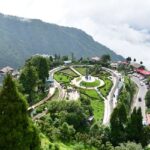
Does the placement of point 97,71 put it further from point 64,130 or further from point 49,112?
point 64,130

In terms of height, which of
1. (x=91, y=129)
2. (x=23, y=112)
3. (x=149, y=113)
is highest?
(x=23, y=112)

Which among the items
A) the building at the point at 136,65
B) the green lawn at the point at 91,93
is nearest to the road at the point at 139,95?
the green lawn at the point at 91,93

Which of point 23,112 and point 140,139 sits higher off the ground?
point 23,112

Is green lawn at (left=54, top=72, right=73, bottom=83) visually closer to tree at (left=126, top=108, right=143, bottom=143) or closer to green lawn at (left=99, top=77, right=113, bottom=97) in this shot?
green lawn at (left=99, top=77, right=113, bottom=97)

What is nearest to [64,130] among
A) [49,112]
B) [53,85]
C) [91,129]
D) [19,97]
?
[91,129]

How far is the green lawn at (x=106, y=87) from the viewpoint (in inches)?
4254

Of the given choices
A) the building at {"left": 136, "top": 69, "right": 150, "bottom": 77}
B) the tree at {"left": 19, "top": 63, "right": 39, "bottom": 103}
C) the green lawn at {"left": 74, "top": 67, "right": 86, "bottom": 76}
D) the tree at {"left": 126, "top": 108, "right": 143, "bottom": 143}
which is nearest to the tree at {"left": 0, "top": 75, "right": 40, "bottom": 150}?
the tree at {"left": 126, "top": 108, "right": 143, "bottom": 143}

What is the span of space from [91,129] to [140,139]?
7572 mm

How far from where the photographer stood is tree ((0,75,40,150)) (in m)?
26.5

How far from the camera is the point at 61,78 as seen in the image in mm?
119625

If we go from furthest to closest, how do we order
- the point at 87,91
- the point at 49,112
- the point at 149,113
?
the point at 87,91
the point at 149,113
the point at 49,112

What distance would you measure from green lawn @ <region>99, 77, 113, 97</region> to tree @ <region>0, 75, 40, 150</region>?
79695 mm

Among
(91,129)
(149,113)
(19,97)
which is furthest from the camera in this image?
(149,113)

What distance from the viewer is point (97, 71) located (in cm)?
13212
